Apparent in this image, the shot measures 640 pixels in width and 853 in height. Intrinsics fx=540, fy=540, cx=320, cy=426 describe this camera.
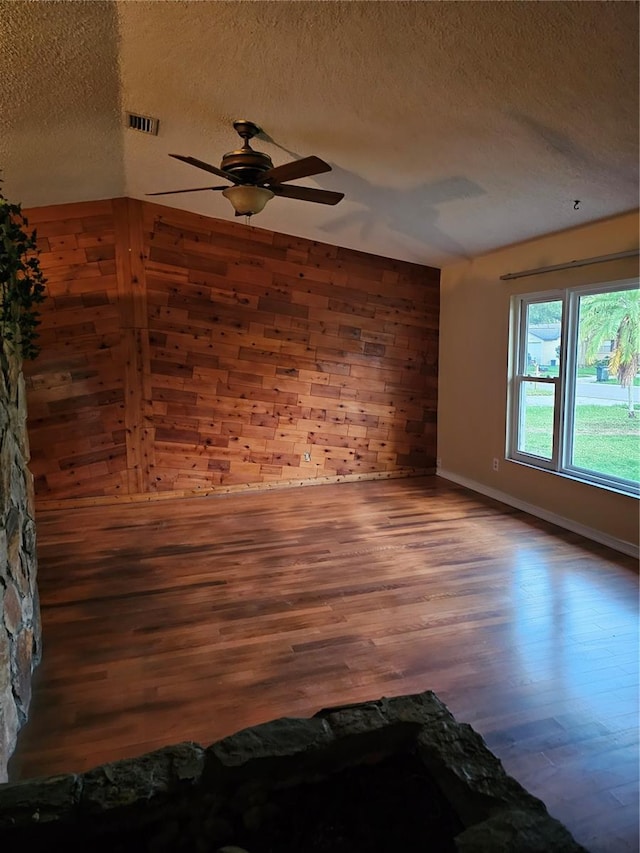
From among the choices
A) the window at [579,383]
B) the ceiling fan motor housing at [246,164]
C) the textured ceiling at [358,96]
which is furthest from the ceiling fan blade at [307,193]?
the window at [579,383]

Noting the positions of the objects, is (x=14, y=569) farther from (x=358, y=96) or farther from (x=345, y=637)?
(x=358, y=96)

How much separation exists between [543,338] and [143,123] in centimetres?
344

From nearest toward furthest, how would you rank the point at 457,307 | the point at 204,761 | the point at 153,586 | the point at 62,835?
the point at 62,835, the point at 204,761, the point at 153,586, the point at 457,307

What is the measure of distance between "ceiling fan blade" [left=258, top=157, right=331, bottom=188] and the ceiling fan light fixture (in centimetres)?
5

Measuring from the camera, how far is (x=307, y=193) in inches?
122

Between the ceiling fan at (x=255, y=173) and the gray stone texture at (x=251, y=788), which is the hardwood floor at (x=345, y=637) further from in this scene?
the ceiling fan at (x=255, y=173)

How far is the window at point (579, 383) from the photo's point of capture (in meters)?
3.81

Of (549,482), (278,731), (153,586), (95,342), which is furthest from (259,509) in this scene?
(278,731)

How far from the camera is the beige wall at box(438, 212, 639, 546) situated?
12.6 feet

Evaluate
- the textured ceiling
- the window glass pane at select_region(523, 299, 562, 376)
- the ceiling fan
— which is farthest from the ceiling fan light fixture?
the window glass pane at select_region(523, 299, 562, 376)

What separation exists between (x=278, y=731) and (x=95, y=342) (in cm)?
436

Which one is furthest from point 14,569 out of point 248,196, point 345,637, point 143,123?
point 143,123

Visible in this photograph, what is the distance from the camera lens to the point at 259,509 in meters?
4.94

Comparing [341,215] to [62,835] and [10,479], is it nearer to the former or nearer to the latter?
[10,479]
